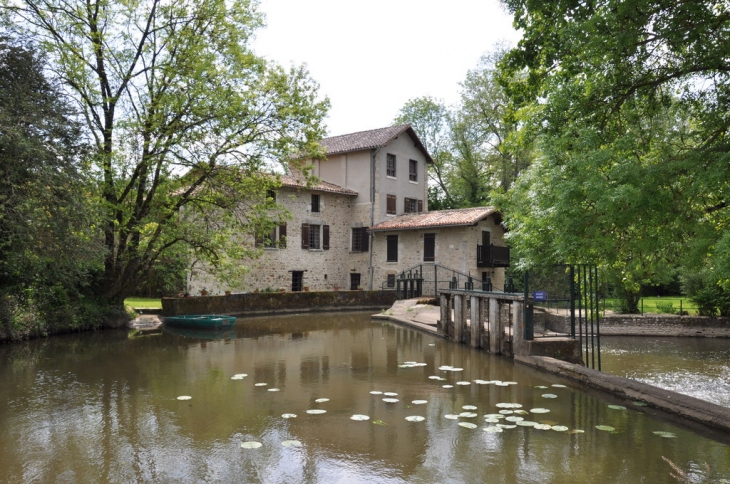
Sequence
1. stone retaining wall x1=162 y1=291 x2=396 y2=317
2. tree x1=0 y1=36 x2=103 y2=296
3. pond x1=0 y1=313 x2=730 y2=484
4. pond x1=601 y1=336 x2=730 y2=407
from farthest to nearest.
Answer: stone retaining wall x1=162 y1=291 x2=396 y2=317, tree x1=0 y1=36 x2=103 y2=296, pond x1=601 y1=336 x2=730 y2=407, pond x1=0 y1=313 x2=730 y2=484

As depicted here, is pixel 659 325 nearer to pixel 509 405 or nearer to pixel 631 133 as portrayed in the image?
pixel 631 133

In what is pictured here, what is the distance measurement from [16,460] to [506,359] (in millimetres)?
8940

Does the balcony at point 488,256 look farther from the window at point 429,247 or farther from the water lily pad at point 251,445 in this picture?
the water lily pad at point 251,445

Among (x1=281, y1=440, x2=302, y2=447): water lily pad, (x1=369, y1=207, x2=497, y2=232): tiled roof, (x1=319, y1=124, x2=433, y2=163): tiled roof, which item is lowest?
(x1=281, y1=440, x2=302, y2=447): water lily pad

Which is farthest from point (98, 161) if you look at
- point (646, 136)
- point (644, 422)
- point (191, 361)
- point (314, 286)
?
point (314, 286)

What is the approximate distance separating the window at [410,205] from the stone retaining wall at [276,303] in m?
8.39

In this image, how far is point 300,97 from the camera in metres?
19.3

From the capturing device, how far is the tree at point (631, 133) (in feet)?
22.7

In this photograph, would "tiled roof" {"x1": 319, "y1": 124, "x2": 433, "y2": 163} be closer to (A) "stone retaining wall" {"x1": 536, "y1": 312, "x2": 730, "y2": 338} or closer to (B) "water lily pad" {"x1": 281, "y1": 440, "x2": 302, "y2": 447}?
(A) "stone retaining wall" {"x1": 536, "y1": 312, "x2": 730, "y2": 338}

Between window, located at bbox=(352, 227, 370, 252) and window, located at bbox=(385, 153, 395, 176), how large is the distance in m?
3.85

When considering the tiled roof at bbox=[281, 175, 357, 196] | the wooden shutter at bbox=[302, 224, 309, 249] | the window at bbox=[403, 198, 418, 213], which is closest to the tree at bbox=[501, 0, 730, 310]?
the tiled roof at bbox=[281, 175, 357, 196]

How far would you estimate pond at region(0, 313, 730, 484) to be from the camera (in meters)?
5.09

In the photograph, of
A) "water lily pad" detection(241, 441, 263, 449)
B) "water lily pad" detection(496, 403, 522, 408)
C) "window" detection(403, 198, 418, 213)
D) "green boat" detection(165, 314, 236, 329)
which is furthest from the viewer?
"window" detection(403, 198, 418, 213)

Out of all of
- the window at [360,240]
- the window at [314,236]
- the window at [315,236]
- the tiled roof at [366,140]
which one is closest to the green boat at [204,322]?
the window at [315,236]
